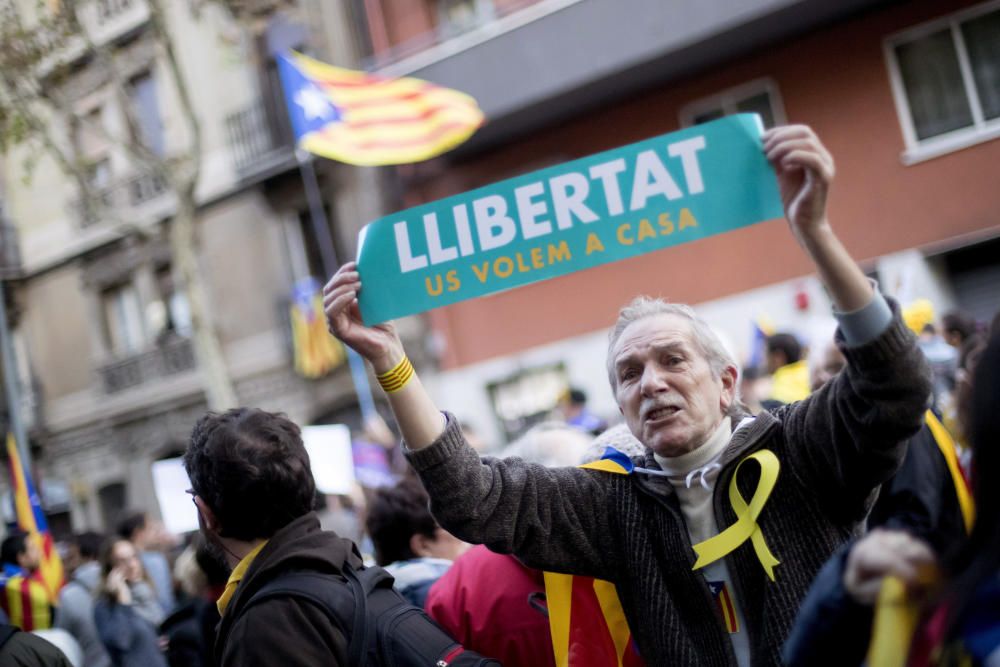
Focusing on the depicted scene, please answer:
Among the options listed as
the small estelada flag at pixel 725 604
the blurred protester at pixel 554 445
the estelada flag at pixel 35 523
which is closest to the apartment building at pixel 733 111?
the estelada flag at pixel 35 523

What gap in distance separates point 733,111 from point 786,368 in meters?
7.37

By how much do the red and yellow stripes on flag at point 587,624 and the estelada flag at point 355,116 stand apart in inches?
367

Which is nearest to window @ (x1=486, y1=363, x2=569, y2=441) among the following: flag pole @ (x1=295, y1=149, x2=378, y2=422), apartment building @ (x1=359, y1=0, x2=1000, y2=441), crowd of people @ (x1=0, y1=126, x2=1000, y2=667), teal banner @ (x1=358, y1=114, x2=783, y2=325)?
apartment building @ (x1=359, y1=0, x2=1000, y2=441)

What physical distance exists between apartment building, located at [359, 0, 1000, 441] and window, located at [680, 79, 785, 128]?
1.0 inches

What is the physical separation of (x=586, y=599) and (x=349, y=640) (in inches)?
24.6

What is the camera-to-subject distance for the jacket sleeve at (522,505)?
234 centimetres

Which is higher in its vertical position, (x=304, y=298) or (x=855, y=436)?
(x=304, y=298)

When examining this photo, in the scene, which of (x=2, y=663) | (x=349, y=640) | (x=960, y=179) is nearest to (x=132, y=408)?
(x=960, y=179)

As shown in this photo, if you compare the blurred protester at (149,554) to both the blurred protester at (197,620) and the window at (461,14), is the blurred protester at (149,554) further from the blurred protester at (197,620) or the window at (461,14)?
the window at (461,14)

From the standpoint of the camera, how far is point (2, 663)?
3.12 metres

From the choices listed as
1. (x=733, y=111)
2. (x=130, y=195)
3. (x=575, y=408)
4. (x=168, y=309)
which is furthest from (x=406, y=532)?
(x=130, y=195)

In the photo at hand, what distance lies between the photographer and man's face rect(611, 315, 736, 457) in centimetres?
238

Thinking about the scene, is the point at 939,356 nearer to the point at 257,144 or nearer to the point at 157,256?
the point at 257,144

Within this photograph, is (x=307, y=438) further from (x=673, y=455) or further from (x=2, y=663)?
(x=673, y=455)
